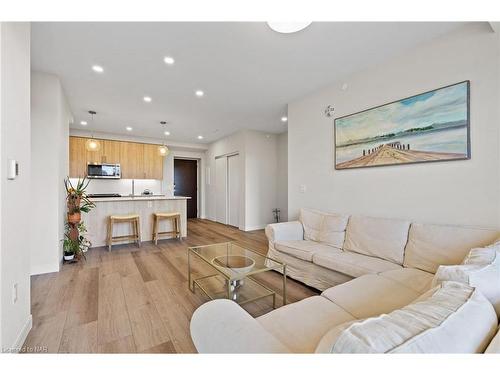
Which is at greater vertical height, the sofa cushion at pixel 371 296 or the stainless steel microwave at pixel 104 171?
the stainless steel microwave at pixel 104 171

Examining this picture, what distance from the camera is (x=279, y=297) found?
2180 millimetres

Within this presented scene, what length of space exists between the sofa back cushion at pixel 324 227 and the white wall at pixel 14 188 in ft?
8.97

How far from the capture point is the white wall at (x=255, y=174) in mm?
5449

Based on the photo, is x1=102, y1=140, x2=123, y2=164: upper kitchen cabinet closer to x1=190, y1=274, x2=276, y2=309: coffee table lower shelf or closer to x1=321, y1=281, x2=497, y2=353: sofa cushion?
x1=190, y1=274, x2=276, y2=309: coffee table lower shelf

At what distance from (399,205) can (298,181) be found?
1496mm

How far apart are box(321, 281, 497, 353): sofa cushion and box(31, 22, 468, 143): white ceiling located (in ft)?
7.23

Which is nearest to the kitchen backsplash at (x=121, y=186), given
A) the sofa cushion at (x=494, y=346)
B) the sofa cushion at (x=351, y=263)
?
the sofa cushion at (x=351, y=263)

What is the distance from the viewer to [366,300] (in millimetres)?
1372

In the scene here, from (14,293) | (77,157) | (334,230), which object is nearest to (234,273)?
(334,230)

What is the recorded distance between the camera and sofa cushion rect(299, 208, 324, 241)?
2.83m

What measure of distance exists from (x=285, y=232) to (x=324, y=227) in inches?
19.7

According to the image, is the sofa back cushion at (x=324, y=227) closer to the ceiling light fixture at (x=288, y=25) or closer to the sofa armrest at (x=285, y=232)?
the sofa armrest at (x=285, y=232)

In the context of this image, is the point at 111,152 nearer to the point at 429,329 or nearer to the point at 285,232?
the point at 285,232
